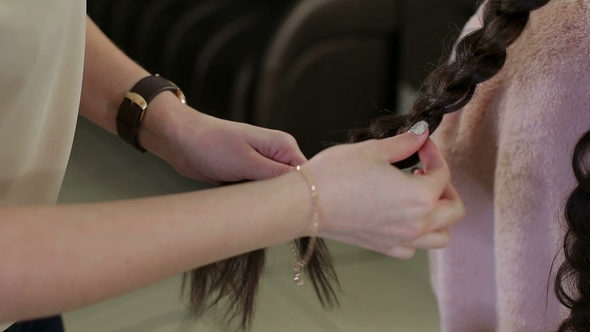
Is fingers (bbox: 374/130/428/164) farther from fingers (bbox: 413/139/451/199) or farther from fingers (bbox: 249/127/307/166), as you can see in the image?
fingers (bbox: 249/127/307/166)

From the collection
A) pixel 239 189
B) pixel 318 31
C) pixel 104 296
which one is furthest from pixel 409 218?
pixel 318 31

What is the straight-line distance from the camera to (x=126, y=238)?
49cm

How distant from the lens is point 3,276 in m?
0.46

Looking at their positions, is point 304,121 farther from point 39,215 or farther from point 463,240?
point 39,215

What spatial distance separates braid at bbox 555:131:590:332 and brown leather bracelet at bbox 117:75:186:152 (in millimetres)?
512

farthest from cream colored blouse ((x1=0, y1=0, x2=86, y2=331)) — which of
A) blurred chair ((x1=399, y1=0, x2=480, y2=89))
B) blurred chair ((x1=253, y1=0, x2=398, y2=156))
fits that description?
blurred chair ((x1=399, y1=0, x2=480, y2=89))

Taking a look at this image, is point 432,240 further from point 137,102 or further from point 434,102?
point 137,102

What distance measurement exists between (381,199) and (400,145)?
0.26 feet

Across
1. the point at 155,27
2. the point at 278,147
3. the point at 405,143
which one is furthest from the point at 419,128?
the point at 155,27

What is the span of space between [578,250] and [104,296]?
47 centimetres

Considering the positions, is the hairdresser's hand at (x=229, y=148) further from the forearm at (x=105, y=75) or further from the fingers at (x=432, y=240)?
the fingers at (x=432, y=240)

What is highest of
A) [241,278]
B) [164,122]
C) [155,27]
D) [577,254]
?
[155,27]

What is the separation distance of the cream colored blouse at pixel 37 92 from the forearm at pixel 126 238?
0.22 meters

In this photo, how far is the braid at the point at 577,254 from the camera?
0.62 m
